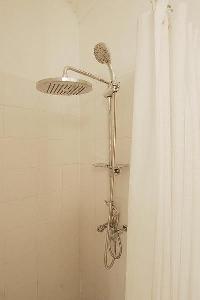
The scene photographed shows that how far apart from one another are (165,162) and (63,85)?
0.48 m

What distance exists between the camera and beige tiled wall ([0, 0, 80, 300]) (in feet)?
3.92

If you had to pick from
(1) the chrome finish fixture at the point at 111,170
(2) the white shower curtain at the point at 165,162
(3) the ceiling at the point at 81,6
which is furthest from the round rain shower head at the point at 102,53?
(3) the ceiling at the point at 81,6

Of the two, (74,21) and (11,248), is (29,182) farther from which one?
(74,21)

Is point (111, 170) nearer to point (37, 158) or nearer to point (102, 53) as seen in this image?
point (37, 158)

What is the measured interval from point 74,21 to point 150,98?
3.45 feet

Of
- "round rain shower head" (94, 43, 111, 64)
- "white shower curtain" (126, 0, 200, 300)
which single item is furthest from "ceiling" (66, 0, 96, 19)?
"white shower curtain" (126, 0, 200, 300)

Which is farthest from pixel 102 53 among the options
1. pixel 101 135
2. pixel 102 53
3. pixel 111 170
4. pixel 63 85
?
pixel 111 170

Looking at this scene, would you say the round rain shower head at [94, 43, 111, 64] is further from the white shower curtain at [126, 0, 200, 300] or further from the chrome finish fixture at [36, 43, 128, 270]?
the white shower curtain at [126, 0, 200, 300]

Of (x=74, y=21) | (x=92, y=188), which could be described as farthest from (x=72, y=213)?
(x=74, y=21)

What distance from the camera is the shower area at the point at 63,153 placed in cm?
119

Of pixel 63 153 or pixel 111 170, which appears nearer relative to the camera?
pixel 111 170

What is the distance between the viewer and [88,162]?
1443mm

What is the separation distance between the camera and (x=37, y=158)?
1296 mm

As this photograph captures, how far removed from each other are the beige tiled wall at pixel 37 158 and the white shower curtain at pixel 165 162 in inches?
27.6
